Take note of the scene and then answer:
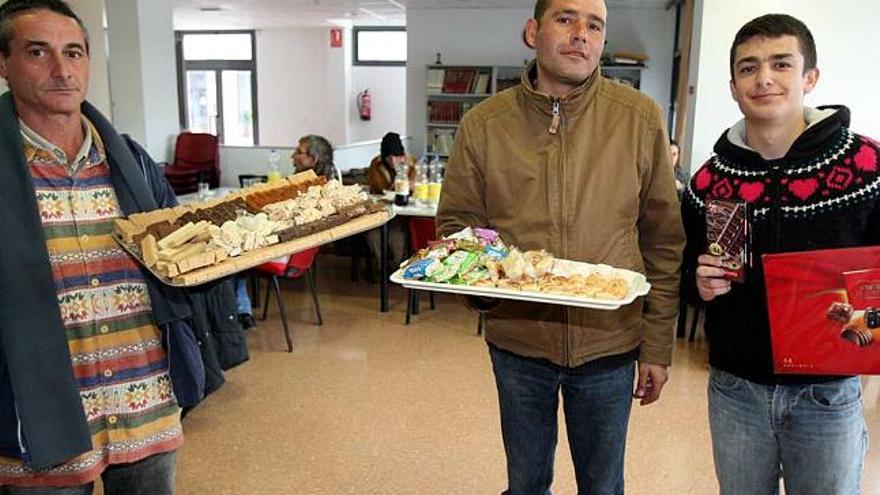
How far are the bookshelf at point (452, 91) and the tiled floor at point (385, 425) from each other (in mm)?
5208

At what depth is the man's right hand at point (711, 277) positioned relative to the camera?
4.50 feet

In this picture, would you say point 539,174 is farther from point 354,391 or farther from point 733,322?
point 354,391

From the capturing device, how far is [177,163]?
27.0 feet

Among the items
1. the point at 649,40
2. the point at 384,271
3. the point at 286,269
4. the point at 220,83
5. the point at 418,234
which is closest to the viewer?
the point at 286,269

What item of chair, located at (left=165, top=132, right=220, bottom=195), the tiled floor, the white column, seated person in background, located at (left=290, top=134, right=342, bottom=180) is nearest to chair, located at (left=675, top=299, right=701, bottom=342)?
the tiled floor

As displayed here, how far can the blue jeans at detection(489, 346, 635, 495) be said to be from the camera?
61.3 inches

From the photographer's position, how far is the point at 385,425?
3.12 m

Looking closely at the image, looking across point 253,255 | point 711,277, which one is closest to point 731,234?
point 711,277

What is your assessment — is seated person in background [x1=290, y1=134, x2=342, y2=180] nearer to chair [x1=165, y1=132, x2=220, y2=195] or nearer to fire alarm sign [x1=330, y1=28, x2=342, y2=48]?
chair [x1=165, y1=132, x2=220, y2=195]

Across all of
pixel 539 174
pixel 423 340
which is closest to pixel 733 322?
pixel 539 174

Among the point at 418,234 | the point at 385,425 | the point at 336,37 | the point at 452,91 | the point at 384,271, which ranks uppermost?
the point at 336,37

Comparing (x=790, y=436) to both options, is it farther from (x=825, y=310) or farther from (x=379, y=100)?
(x=379, y=100)

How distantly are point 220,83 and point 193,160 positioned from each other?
5362mm

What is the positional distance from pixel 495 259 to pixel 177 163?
7.64 m
